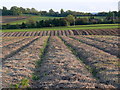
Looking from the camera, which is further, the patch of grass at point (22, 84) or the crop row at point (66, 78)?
the patch of grass at point (22, 84)

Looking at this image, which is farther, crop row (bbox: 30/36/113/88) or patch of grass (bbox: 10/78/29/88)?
patch of grass (bbox: 10/78/29/88)

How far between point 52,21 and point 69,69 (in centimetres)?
10555

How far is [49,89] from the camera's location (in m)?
12.7

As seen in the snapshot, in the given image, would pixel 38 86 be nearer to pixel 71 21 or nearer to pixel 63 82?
Result: pixel 63 82

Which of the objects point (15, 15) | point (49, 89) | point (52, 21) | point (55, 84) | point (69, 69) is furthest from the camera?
point (15, 15)

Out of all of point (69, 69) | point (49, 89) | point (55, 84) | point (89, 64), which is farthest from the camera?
point (89, 64)

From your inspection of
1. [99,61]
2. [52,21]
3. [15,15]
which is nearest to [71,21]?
[52,21]

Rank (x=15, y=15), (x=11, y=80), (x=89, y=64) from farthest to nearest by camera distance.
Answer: (x=15, y=15) < (x=89, y=64) < (x=11, y=80)

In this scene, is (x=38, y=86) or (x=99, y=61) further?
(x=99, y=61)

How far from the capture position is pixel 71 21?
129 m

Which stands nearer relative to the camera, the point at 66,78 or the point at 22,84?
the point at 22,84

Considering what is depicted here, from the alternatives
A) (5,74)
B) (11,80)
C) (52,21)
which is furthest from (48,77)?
(52,21)

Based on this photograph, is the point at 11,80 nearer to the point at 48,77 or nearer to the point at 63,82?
the point at 48,77

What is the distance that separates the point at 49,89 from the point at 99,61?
8.87m
